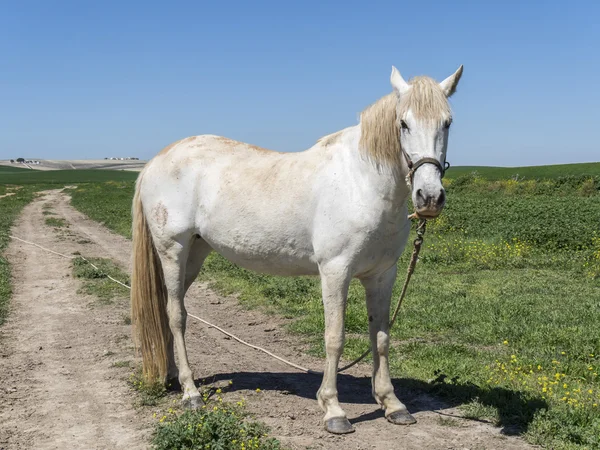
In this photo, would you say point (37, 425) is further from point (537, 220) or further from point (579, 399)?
point (537, 220)

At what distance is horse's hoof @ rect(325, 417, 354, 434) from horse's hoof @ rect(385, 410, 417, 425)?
0.39 meters

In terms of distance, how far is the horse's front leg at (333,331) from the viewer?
14.8 ft

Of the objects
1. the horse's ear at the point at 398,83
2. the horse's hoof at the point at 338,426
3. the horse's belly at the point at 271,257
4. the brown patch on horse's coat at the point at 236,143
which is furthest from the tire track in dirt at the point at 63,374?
the horse's ear at the point at 398,83

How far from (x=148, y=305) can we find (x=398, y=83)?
3199mm

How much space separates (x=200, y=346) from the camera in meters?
7.20

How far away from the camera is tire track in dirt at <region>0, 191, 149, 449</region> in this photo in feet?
15.1

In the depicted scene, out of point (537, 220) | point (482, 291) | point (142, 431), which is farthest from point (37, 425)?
point (537, 220)

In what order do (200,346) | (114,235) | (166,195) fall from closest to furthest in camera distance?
(166,195)
(200,346)
(114,235)

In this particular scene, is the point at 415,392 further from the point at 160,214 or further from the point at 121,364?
the point at 121,364

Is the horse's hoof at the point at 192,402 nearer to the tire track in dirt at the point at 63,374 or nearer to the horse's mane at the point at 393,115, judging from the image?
the tire track in dirt at the point at 63,374

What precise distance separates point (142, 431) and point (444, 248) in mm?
9977

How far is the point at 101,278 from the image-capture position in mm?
11445

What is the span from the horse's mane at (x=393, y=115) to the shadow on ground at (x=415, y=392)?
216 centimetres

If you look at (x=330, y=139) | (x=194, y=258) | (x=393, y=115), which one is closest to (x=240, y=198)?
(x=330, y=139)
